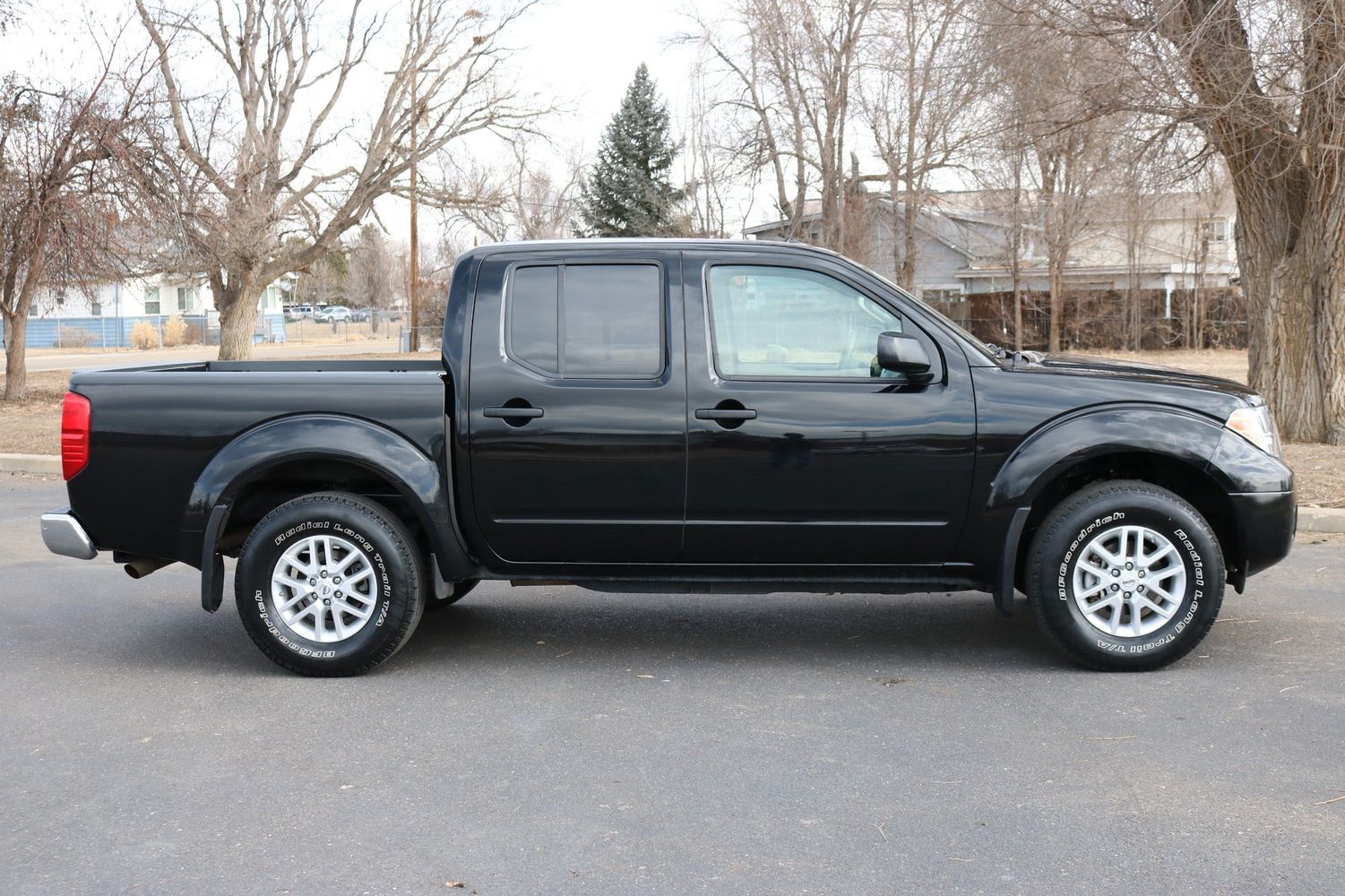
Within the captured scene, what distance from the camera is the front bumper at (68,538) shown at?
19.2 feet

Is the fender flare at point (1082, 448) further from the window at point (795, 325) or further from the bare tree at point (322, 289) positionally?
the bare tree at point (322, 289)

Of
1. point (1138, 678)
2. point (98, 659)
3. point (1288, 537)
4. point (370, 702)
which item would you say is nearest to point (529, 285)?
point (370, 702)

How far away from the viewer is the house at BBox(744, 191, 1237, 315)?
143 ft

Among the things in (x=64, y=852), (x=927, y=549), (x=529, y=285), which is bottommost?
(x=64, y=852)

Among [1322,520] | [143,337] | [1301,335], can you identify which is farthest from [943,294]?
[1322,520]

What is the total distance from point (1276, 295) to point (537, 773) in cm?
1152

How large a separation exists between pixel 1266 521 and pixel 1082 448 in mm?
890

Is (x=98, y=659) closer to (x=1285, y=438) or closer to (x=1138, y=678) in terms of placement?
(x=1138, y=678)

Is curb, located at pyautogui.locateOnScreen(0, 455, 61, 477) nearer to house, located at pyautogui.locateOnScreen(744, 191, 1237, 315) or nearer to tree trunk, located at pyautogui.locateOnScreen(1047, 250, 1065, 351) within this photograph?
house, located at pyautogui.locateOnScreen(744, 191, 1237, 315)

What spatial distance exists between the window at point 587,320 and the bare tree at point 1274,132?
7.29 metres

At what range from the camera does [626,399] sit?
223 inches

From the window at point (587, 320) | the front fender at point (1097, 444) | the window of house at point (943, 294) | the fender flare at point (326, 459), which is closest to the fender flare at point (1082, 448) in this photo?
the front fender at point (1097, 444)

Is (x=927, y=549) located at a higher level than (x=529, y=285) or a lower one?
lower

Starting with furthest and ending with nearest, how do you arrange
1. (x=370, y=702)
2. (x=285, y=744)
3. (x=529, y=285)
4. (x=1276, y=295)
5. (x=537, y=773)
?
(x=1276, y=295) → (x=529, y=285) → (x=370, y=702) → (x=285, y=744) → (x=537, y=773)
